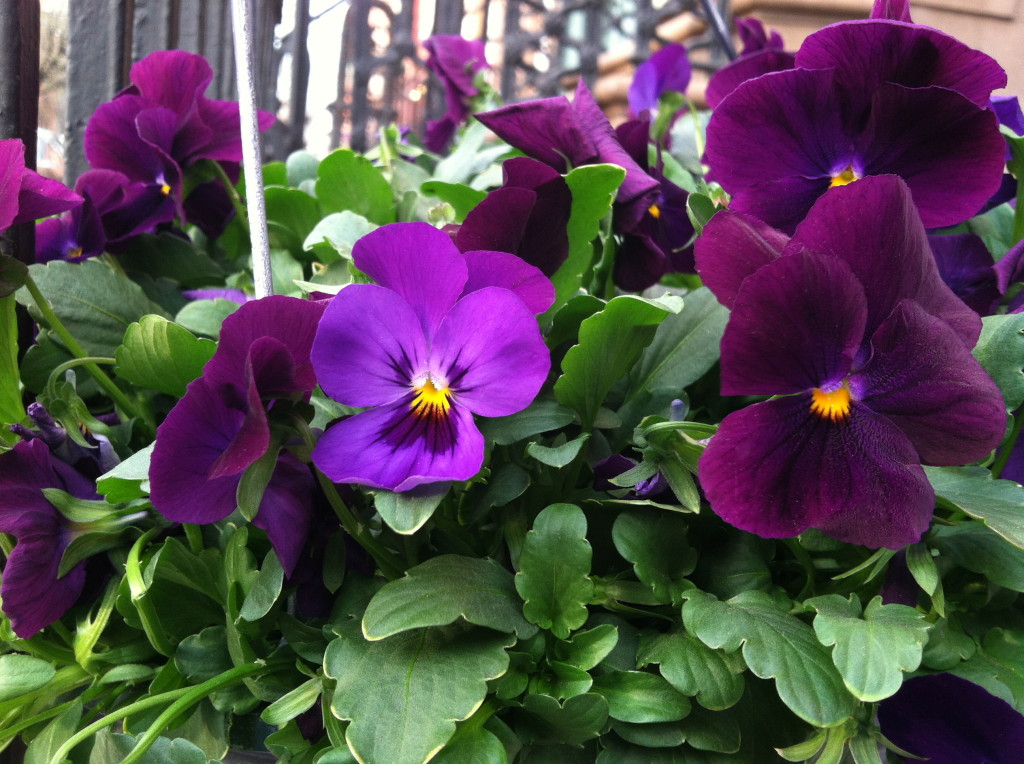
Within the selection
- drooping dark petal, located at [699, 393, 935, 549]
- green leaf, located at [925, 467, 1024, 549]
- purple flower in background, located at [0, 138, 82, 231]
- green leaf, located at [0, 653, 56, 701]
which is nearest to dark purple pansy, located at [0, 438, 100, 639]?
green leaf, located at [0, 653, 56, 701]

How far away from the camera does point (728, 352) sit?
0.32 metres

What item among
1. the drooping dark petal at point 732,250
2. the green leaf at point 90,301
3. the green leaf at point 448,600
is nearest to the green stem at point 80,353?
the green leaf at point 90,301

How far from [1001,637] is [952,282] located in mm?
188

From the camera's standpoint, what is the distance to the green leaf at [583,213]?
0.45m

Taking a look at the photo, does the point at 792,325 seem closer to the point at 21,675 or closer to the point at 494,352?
the point at 494,352

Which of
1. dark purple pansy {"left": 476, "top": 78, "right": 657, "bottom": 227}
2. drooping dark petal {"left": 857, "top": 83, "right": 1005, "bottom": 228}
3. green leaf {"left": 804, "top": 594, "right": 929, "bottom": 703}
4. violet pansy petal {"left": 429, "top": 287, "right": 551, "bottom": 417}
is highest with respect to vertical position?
drooping dark petal {"left": 857, "top": 83, "right": 1005, "bottom": 228}

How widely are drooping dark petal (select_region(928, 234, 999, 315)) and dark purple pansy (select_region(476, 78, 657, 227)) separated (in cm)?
17

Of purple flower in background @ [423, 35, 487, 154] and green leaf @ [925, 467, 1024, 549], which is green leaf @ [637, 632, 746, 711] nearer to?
green leaf @ [925, 467, 1024, 549]

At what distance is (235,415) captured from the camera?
0.38m

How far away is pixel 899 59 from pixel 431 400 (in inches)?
10.8

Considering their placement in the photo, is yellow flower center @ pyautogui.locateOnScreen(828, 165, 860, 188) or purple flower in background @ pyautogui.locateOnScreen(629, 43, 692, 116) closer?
yellow flower center @ pyautogui.locateOnScreen(828, 165, 860, 188)

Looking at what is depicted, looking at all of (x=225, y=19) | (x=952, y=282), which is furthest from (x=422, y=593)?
(x=225, y=19)

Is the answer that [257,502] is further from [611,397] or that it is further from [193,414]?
[611,397]

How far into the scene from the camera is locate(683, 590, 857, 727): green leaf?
34cm
